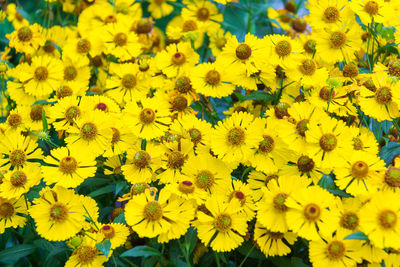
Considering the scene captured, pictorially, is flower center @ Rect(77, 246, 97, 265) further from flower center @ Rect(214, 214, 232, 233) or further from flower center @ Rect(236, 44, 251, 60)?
flower center @ Rect(236, 44, 251, 60)

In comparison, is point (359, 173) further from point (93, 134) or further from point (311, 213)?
point (93, 134)

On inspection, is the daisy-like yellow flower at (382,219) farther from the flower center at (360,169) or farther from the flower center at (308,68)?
the flower center at (308,68)

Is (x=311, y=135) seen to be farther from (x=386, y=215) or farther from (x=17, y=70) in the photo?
(x=17, y=70)

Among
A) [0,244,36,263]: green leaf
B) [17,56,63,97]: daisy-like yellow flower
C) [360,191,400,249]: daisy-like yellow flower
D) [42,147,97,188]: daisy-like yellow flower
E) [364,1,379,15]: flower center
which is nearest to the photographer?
[360,191,400,249]: daisy-like yellow flower

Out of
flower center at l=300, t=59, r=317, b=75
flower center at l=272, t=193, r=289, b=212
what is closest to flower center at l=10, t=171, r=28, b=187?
flower center at l=272, t=193, r=289, b=212

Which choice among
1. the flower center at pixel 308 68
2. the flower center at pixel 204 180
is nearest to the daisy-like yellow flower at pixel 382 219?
the flower center at pixel 204 180
